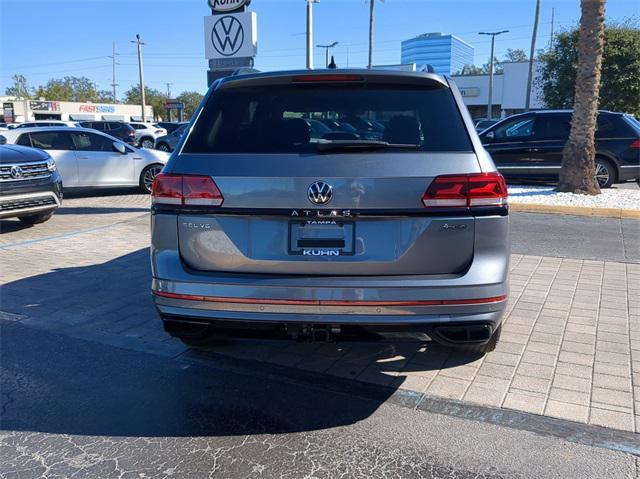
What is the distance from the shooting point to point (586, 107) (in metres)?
10.9

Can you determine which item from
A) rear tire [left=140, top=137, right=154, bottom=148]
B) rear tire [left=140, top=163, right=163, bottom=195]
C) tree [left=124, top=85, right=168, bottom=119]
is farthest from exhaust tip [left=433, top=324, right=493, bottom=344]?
tree [left=124, top=85, right=168, bottom=119]

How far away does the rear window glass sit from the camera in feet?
10.5

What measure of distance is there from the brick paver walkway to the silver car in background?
487 centimetres

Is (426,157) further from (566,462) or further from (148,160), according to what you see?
(148,160)

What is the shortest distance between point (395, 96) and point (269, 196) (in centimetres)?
104

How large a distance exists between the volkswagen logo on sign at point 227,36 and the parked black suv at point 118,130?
67.2ft

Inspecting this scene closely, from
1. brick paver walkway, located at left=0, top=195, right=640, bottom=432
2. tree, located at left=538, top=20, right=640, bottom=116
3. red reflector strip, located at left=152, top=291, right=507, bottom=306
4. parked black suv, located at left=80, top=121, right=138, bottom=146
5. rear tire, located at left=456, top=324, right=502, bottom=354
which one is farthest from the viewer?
parked black suv, located at left=80, top=121, right=138, bottom=146

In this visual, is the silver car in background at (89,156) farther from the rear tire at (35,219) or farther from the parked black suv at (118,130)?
the parked black suv at (118,130)

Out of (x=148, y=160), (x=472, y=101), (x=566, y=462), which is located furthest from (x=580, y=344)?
(x=472, y=101)

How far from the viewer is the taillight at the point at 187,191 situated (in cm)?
308

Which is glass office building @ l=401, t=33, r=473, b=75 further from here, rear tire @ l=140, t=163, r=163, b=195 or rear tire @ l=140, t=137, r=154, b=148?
rear tire @ l=140, t=163, r=163, b=195

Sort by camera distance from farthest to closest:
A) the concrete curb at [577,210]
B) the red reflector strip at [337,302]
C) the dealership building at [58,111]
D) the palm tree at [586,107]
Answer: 1. the dealership building at [58,111]
2. the palm tree at [586,107]
3. the concrete curb at [577,210]
4. the red reflector strip at [337,302]

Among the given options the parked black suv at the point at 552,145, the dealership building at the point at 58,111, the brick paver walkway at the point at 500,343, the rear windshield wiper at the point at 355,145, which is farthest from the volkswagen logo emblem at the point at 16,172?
Result: the dealership building at the point at 58,111

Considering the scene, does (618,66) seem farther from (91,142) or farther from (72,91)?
(72,91)
